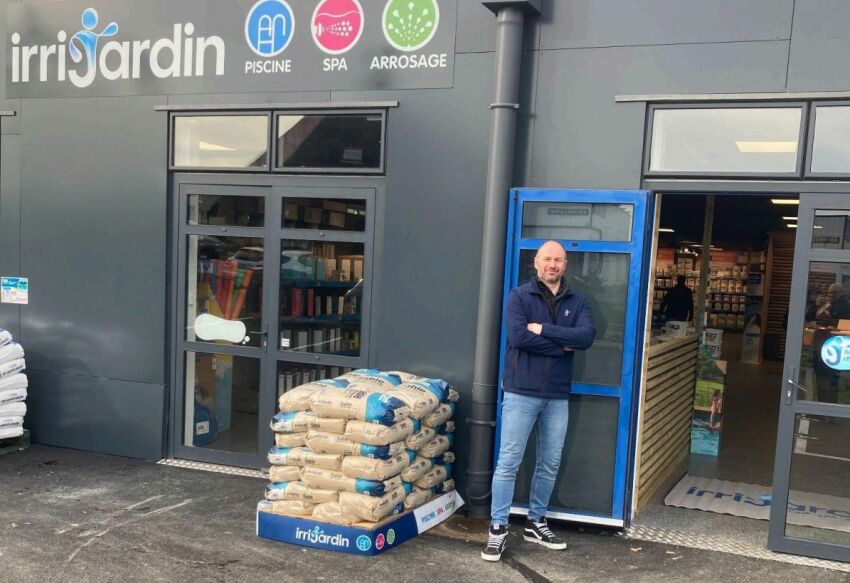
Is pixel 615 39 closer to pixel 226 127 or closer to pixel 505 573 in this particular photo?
pixel 226 127

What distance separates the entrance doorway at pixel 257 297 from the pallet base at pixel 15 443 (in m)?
1.33

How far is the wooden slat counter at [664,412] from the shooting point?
5.19m

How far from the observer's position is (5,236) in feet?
21.0

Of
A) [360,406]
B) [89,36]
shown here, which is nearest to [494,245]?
[360,406]

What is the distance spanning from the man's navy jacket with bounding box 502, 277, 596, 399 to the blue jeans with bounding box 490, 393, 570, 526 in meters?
0.09

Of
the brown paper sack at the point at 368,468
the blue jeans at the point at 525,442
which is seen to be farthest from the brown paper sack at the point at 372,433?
the blue jeans at the point at 525,442

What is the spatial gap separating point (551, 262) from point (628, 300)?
0.61m

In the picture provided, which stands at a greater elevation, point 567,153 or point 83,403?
point 567,153

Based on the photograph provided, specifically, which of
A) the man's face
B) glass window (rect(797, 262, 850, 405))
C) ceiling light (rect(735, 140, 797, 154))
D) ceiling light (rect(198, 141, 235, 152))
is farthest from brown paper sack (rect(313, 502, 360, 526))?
ceiling light (rect(735, 140, 797, 154))

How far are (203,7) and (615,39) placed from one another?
3.06m

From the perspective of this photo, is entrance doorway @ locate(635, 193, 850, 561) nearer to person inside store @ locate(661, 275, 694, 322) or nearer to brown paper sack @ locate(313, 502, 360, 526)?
person inside store @ locate(661, 275, 694, 322)

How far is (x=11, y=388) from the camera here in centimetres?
596

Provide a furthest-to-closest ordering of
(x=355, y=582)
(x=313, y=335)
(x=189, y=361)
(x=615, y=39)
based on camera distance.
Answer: (x=189, y=361)
(x=313, y=335)
(x=615, y=39)
(x=355, y=582)

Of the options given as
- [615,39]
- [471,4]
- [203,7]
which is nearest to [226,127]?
[203,7]
